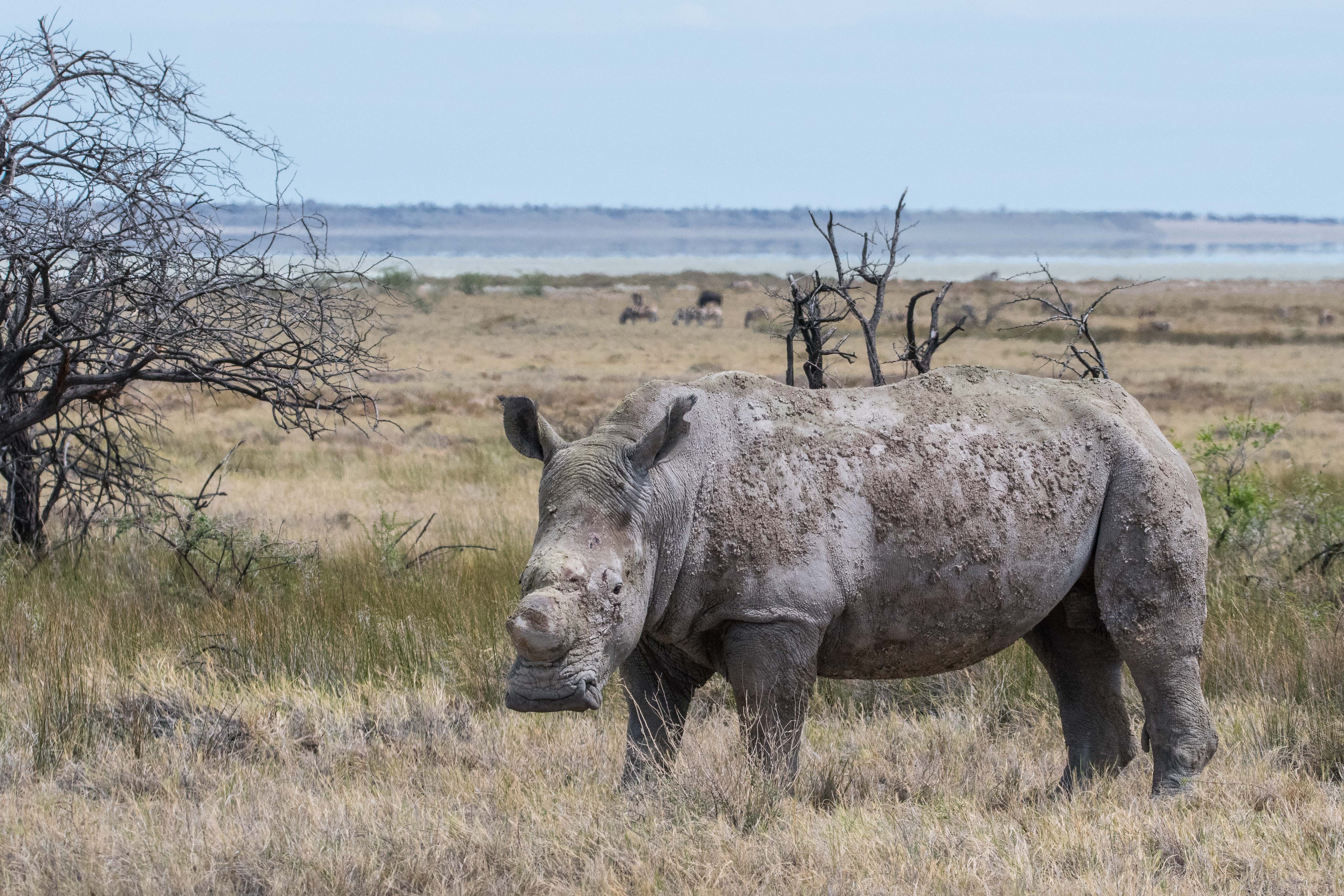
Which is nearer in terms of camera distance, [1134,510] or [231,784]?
[1134,510]

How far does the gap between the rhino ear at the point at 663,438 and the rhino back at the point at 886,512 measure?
0.18m

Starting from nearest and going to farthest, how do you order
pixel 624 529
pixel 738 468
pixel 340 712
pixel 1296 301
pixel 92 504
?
pixel 624 529 → pixel 738 468 → pixel 340 712 → pixel 92 504 → pixel 1296 301

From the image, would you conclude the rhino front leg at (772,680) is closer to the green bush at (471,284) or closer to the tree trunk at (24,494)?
the tree trunk at (24,494)

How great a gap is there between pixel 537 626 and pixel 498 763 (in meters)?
2.00

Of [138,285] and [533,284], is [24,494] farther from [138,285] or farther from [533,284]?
[533,284]

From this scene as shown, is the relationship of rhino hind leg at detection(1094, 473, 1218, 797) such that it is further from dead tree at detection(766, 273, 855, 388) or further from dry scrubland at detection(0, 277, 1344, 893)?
dead tree at detection(766, 273, 855, 388)

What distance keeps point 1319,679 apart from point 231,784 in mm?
5005

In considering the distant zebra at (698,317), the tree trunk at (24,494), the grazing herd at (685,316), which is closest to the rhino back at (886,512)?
the tree trunk at (24,494)

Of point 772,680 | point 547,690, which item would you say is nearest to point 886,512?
point 772,680

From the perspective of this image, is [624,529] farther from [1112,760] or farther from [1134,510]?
[1112,760]

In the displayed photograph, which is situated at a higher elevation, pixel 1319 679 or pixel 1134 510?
pixel 1134 510

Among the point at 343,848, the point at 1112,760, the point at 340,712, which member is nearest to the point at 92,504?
the point at 340,712

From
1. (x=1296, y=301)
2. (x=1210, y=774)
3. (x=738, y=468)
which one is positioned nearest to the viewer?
(x=738, y=468)

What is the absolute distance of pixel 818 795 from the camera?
16.4 ft
